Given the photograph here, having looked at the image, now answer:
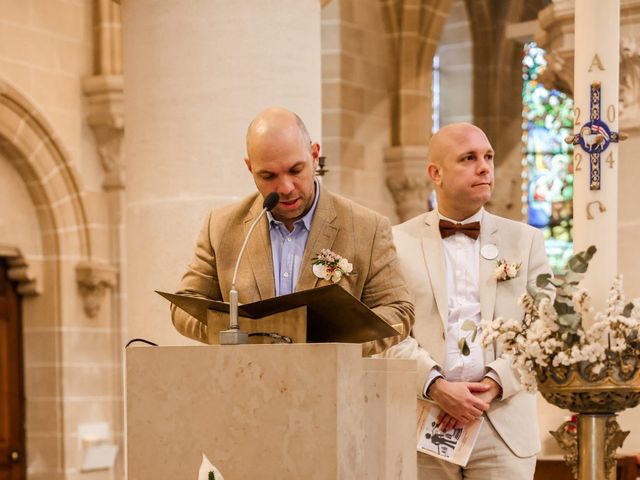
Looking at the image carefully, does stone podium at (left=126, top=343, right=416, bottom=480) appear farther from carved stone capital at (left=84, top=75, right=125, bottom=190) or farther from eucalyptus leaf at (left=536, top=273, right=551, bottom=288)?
carved stone capital at (left=84, top=75, right=125, bottom=190)

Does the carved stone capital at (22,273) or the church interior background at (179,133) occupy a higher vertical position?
the church interior background at (179,133)

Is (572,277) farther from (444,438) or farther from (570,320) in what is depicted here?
(444,438)

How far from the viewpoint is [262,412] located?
2887 mm

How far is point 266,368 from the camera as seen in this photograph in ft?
9.46

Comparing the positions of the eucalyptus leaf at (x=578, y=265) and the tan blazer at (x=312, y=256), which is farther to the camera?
the eucalyptus leaf at (x=578, y=265)

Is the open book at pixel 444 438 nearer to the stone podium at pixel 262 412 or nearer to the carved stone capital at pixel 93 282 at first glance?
the stone podium at pixel 262 412

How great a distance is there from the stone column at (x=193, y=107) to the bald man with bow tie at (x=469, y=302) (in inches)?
50.5

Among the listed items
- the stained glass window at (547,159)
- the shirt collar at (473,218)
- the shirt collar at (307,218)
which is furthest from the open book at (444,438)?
the stained glass window at (547,159)

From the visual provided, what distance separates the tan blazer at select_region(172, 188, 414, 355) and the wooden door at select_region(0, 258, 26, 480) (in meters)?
6.54

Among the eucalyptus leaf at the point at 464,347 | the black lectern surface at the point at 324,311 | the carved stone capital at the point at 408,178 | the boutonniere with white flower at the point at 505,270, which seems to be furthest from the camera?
the carved stone capital at the point at 408,178

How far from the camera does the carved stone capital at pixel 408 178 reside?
11.3 meters

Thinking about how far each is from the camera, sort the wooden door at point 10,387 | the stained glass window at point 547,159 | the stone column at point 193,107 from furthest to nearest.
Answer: the stained glass window at point 547,159, the wooden door at point 10,387, the stone column at point 193,107

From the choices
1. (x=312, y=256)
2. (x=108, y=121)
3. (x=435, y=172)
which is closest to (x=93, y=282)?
(x=108, y=121)

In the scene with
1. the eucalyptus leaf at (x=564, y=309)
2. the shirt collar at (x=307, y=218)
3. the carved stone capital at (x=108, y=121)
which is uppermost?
the carved stone capital at (x=108, y=121)
